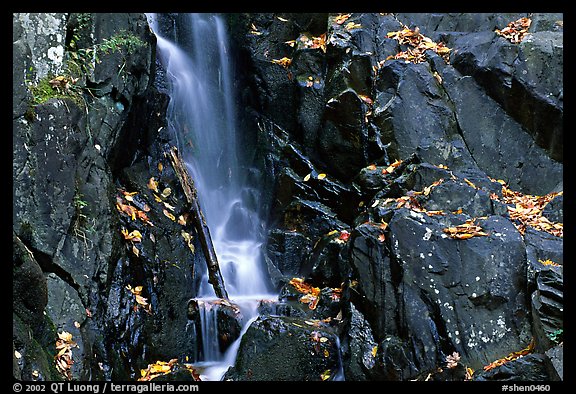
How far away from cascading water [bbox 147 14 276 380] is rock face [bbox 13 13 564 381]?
1.31 ft

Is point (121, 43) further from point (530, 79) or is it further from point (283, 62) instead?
point (530, 79)

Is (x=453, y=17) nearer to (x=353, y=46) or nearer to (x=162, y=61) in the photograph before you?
(x=353, y=46)

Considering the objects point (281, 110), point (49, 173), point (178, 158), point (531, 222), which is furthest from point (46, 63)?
point (531, 222)

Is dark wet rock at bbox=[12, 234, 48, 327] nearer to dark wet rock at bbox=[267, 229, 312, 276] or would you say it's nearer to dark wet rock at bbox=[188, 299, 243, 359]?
dark wet rock at bbox=[188, 299, 243, 359]

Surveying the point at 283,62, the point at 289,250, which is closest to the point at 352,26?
the point at 283,62

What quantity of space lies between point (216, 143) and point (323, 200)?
9.36 feet

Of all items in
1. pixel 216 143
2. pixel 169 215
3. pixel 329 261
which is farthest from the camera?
pixel 216 143

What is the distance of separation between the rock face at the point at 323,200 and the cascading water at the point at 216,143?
399mm

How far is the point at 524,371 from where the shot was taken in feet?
17.1

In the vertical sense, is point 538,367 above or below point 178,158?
below

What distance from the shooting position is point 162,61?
10.1 m

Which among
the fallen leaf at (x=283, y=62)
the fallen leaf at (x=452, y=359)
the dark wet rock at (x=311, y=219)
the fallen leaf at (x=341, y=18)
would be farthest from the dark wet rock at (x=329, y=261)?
the fallen leaf at (x=341, y=18)

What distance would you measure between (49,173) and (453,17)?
9.28 m

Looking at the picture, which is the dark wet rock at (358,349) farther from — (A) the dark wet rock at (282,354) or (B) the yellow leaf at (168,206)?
(B) the yellow leaf at (168,206)
